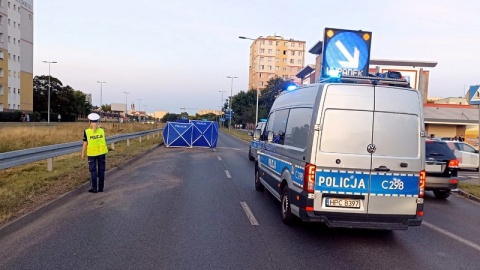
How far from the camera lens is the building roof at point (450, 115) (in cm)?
3859

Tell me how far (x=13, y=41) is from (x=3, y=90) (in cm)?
992

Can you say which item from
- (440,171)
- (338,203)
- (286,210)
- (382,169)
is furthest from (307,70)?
(338,203)

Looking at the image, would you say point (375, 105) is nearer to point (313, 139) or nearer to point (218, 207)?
point (313, 139)

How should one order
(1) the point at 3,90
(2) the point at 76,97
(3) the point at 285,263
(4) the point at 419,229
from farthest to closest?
(2) the point at 76,97, (1) the point at 3,90, (4) the point at 419,229, (3) the point at 285,263

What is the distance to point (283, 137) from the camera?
25.5 feet

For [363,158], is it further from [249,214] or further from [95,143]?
[95,143]

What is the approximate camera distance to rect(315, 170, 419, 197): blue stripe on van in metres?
5.93

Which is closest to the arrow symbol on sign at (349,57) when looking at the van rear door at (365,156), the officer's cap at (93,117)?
the van rear door at (365,156)

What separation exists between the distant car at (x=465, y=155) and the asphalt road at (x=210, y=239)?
11325 mm

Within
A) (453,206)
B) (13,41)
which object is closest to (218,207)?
(453,206)

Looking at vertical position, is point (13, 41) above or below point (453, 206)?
above

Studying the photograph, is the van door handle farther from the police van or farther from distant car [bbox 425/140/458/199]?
distant car [bbox 425/140/458/199]

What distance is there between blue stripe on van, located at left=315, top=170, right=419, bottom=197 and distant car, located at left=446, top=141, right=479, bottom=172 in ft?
50.5

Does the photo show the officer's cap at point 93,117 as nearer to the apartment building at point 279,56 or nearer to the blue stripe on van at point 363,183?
the blue stripe on van at point 363,183
